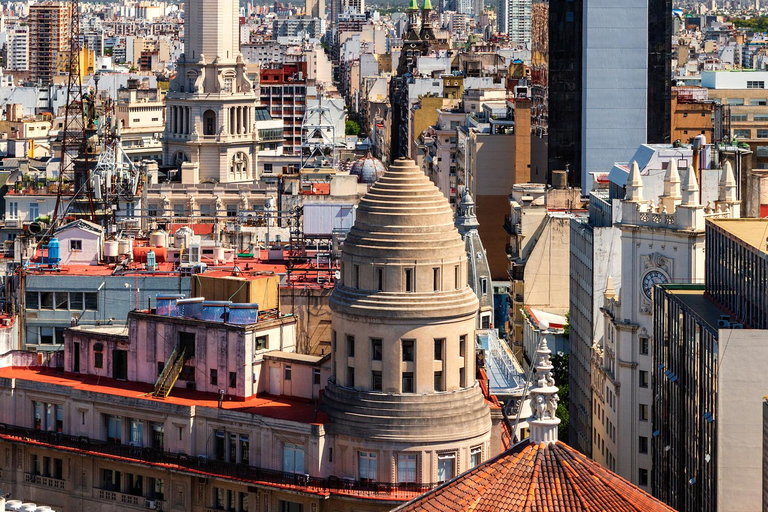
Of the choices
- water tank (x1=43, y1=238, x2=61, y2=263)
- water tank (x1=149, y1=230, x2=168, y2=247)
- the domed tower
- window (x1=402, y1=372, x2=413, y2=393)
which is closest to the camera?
the domed tower

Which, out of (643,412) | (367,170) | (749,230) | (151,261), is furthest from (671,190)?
(367,170)

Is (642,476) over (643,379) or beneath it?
beneath

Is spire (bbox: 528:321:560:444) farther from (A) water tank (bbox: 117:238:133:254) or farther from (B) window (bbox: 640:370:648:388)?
(B) window (bbox: 640:370:648:388)

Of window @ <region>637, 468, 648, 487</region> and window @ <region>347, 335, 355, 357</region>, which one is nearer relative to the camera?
window @ <region>347, 335, 355, 357</region>

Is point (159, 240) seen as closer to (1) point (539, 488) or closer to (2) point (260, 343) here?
(2) point (260, 343)

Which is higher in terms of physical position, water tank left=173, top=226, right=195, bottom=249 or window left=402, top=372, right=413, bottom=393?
water tank left=173, top=226, right=195, bottom=249

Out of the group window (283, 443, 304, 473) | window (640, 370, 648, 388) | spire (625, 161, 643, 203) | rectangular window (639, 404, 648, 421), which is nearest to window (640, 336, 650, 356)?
window (640, 370, 648, 388)

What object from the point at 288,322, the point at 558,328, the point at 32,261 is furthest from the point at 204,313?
the point at 558,328

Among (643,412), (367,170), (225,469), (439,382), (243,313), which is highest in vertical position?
(367,170)
